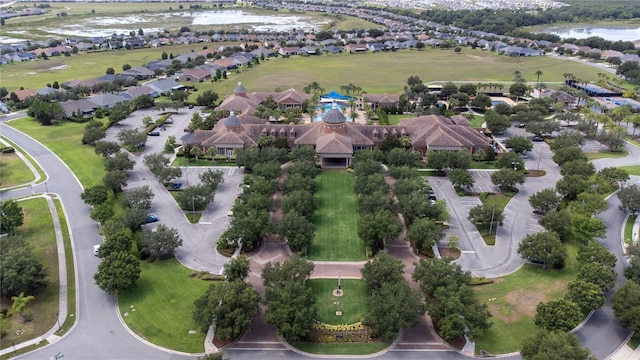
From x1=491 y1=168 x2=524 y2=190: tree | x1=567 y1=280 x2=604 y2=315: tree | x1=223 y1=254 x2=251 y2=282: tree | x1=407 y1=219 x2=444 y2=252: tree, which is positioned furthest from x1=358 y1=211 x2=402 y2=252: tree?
x1=491 y1=168 x2=524 y2=190: tree

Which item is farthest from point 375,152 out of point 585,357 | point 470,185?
point 585,357

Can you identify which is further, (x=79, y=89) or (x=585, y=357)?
(x=79, y=89)

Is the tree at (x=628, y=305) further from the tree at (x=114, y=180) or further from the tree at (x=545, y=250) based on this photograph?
the tree at (x=114, y=180)

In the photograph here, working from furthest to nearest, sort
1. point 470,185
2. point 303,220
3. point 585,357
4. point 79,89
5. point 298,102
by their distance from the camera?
point 79,89 < point 298,102 < point 470,185 < point 303,220 < point 585,357

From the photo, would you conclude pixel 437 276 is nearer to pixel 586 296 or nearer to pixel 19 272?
Answer: pixel 586 296

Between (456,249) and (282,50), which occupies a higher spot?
(282,50)

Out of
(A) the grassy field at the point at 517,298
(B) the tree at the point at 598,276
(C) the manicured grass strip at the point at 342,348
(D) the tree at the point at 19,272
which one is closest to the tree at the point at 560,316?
(A) the grassy field at the point at 517,298

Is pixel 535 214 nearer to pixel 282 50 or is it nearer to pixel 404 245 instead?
pixel 404 245

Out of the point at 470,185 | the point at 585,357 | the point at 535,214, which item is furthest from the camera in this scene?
the point at 470,185
